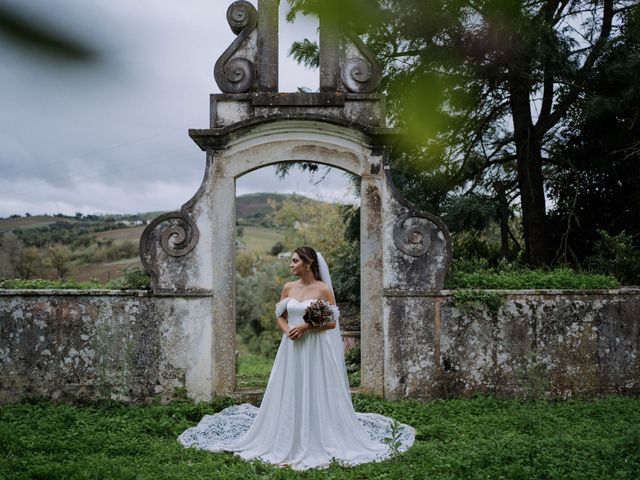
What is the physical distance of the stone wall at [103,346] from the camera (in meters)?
6.95

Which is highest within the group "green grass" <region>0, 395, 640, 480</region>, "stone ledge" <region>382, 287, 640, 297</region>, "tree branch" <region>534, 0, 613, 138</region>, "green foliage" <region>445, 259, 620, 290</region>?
"tree branch" <region>534, 0, 613, 138</region>

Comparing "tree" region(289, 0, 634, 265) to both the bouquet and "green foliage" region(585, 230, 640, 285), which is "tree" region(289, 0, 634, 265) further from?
the bouquet

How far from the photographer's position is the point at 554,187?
11344mm

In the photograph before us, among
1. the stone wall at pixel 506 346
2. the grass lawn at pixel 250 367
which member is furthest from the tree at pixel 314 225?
the stone wall at pixel 506 346

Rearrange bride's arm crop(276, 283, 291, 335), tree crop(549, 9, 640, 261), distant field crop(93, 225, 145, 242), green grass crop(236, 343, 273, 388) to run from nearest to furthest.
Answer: bride's arm crop(276, 283, 291, 335)
tree crop(549, 9, 640, 261)
green grass crop(236, 343, 273, 388)
distant field crop(93, 225, 145, 242)

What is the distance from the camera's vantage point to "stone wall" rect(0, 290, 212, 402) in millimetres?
6945

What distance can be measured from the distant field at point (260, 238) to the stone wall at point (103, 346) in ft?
77.0

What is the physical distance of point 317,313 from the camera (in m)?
5.75

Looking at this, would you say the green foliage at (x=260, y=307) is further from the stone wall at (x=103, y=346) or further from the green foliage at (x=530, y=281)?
the green foliage at (x=530, y=281)

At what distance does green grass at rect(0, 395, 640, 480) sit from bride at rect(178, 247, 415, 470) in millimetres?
279

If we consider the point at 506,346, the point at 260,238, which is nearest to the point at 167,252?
the point at 506,346

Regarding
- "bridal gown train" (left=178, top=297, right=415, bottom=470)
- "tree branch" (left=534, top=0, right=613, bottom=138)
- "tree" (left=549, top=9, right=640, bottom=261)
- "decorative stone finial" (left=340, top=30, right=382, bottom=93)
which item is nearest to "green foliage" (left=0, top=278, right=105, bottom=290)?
"bridal gown train" (left=178, top=297, right=415, bottom=470)

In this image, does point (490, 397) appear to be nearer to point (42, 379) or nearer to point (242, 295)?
point (42, 379)

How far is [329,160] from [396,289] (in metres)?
1.69
